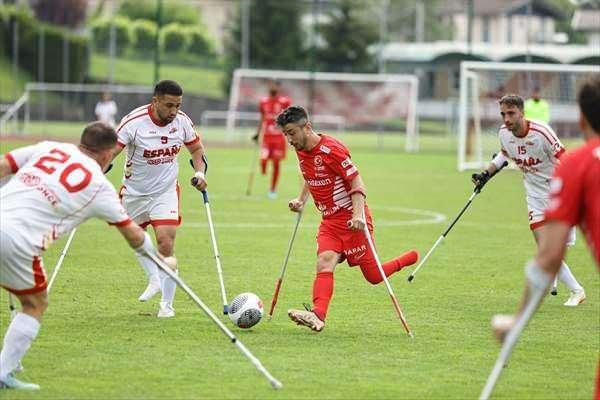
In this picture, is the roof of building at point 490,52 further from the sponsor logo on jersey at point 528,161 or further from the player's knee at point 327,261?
the player's knee at point 327,261

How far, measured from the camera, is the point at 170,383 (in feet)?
28.9

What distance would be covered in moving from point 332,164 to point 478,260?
6.03 metres

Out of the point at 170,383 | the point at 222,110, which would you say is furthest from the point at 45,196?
the point at 222,110

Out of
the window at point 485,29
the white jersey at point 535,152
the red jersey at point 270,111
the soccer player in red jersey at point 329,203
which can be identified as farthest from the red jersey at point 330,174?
the window at point 485,29

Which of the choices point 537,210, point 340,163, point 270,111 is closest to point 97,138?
point 340,163

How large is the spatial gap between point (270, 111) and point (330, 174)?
1626cm

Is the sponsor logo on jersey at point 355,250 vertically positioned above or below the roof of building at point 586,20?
below

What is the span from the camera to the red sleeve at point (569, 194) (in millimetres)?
6242

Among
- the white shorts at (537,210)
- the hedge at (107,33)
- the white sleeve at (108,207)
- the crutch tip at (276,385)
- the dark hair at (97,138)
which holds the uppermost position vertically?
the hedge at (107,33)

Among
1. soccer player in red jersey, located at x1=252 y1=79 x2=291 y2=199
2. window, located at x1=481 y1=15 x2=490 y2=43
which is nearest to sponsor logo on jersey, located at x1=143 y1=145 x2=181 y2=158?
soccer player in red jersey, located at x1=252 y1=79 x2=291 y2=199

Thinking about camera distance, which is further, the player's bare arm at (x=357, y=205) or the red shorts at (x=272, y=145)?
the red shorts at (x=272, y=145)

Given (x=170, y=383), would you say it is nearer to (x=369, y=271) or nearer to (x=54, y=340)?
(x=54, y=340)

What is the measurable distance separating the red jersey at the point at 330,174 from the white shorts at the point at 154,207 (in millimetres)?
1550

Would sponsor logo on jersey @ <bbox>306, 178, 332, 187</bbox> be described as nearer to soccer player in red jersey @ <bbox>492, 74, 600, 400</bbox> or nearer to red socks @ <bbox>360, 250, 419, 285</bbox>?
red socks @ <bbox>360, 250, 419, 285</bbox>
